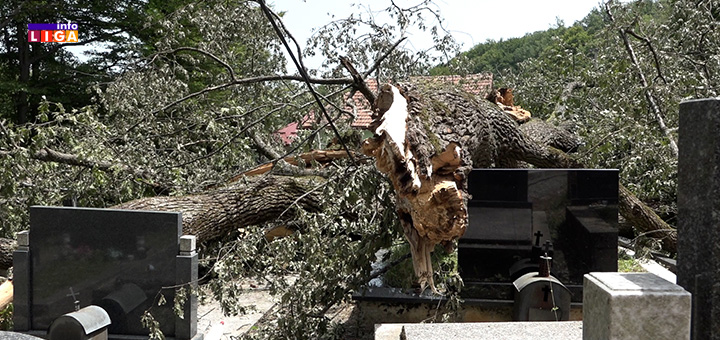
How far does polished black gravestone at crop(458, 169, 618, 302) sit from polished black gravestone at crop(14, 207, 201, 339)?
8.26 ft

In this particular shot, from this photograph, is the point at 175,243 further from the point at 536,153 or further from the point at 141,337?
the point at 536,153

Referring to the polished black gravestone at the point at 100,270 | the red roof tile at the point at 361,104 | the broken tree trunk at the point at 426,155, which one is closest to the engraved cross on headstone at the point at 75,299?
the polished black gravestone at the point at 100,270

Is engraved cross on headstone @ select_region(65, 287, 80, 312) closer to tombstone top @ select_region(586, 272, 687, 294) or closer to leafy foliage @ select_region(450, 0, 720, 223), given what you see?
tombstone top @ select_region(586, 272, 687, 294)

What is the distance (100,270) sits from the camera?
4.96 m

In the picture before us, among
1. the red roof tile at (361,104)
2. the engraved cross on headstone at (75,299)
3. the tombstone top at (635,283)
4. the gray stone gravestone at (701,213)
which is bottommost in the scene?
the engraved cross on headstone at (75,299)

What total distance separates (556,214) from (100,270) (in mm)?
3698

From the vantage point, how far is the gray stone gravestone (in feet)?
6.37

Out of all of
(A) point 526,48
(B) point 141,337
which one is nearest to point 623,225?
(B) point 141,337

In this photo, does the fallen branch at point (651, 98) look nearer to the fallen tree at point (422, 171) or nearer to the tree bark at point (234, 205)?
the fallen tree at point (422, 171)

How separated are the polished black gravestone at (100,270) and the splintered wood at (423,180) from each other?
233 cm

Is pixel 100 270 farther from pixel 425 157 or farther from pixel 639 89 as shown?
pixel 639 89

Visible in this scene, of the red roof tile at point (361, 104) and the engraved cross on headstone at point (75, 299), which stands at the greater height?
the red roof tile at point (361, 104)

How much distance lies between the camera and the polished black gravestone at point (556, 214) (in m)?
4.82

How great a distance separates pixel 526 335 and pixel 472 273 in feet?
5.28
